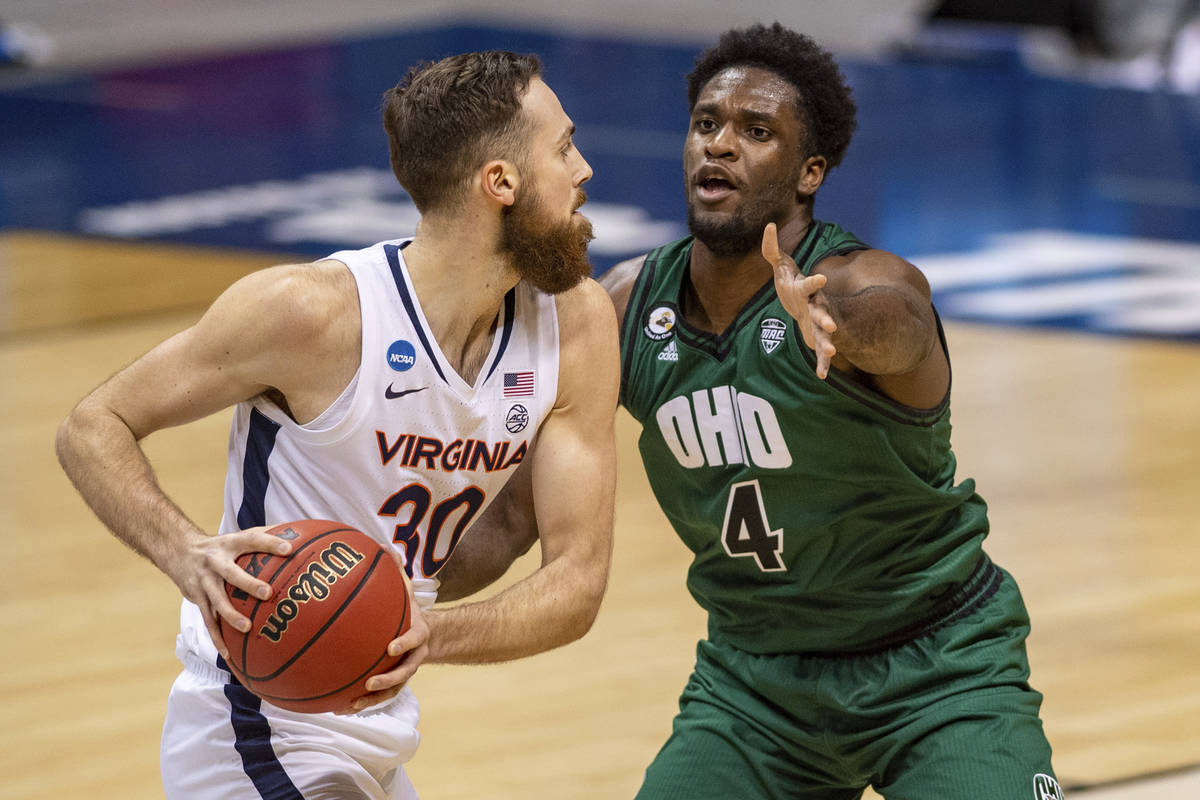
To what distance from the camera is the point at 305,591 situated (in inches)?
134

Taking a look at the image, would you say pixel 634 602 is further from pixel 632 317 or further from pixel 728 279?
pixel 728 279

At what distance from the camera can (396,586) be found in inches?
137

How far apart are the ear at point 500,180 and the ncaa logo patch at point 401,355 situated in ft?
1.10

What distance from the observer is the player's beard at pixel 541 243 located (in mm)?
3732

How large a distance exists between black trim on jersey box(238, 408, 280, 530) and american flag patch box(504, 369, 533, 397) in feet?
1.52

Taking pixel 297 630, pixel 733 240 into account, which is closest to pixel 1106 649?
pixel 733 240

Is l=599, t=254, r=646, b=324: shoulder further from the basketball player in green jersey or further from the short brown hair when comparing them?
the short brown hair

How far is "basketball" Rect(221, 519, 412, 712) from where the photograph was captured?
3.39 m

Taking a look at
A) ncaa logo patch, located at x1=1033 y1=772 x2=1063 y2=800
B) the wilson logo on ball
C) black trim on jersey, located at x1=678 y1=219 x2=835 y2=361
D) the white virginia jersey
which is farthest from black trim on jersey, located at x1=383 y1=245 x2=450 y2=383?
ncaa logo patch, located at x1=1033 y1=772 x2=1063 y2=800

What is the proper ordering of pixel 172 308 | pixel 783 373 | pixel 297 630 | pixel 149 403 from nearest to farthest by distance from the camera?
pixel 297 630 < pixel 149 403 < pixel 783 373 < pixel 172 308

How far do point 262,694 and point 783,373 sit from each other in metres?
1.36

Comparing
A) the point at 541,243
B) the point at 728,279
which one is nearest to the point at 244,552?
the point at 541,243

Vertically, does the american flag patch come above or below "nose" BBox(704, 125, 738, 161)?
below

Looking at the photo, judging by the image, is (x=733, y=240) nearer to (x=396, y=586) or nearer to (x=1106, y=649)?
(x=396, y=586)
